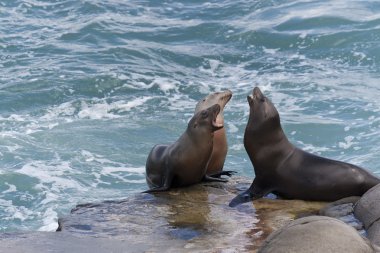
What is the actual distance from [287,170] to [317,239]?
2796 mm

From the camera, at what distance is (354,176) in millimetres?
6414

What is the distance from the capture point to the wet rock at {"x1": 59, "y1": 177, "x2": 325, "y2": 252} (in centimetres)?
546

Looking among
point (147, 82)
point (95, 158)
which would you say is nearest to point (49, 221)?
point (95, 158)

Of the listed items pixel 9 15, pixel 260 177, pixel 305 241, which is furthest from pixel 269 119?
pixel 9 15

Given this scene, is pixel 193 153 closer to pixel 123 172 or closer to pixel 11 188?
pixel 123 172

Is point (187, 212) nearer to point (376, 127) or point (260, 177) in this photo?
point (260, 177)

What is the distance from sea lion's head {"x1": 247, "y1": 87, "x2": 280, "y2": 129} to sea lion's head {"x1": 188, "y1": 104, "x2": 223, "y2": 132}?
314 mm

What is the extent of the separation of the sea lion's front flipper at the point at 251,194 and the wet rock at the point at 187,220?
69mm

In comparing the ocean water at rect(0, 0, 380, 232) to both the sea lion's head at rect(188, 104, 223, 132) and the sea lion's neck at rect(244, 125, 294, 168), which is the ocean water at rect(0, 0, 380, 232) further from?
the sea lion's neck at rect(244, 125, 294, 168)

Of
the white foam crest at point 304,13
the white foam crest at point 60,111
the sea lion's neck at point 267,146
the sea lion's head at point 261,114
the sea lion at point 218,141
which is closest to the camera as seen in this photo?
the sea lion's neck at point 267,146

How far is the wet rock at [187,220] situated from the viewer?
546 cm

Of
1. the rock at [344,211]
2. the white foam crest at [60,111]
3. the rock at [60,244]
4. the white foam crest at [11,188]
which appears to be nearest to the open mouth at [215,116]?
the rock at [344,211]

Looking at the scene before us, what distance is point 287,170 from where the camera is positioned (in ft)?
22.2

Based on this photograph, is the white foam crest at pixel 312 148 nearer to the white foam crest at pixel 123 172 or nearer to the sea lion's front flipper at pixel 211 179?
the white foam crest at pixel 123 172
